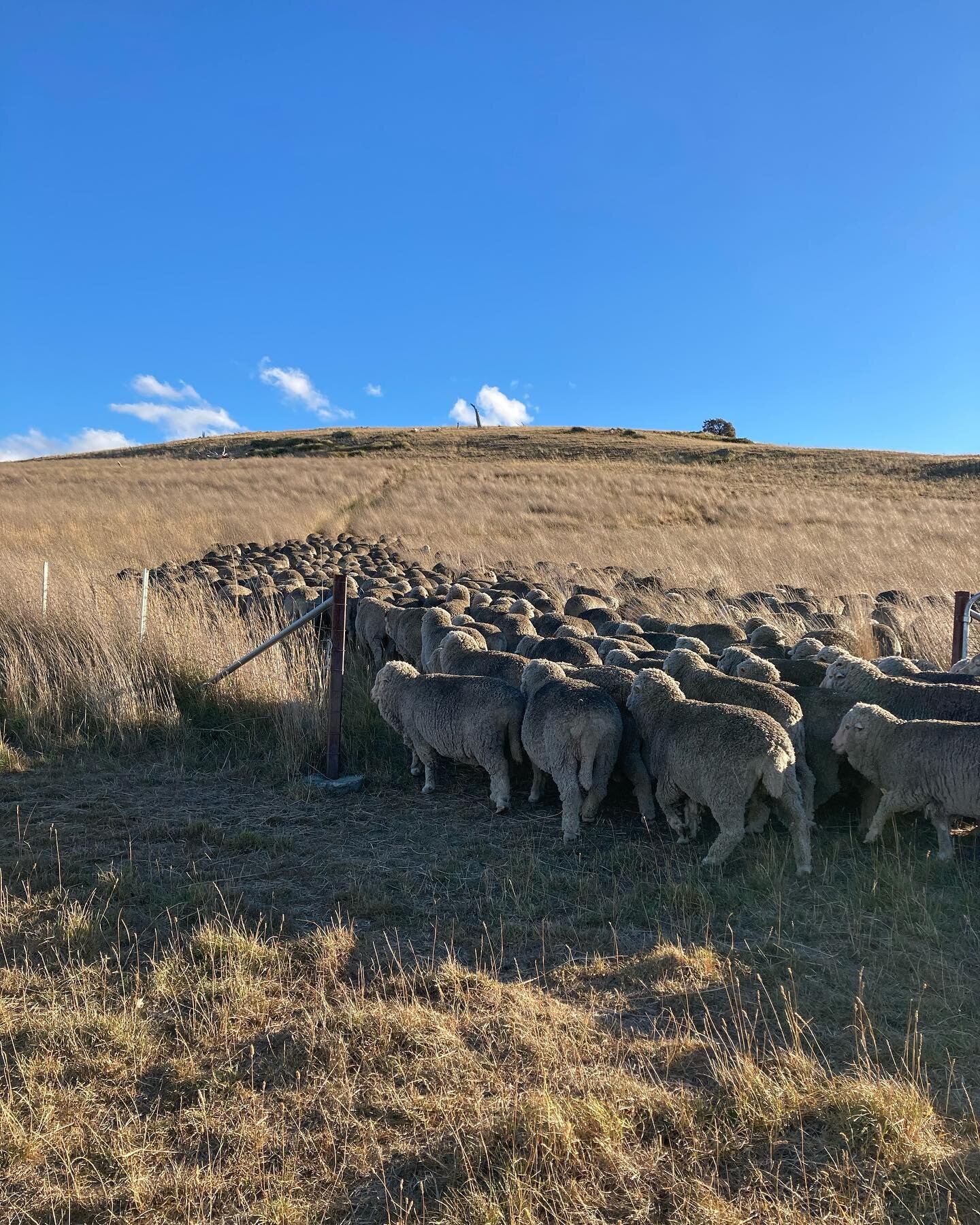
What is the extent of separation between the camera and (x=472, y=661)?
7.46 m

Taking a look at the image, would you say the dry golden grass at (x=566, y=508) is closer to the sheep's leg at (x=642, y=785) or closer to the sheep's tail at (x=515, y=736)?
the sheep's tail at (x=515, y=736)

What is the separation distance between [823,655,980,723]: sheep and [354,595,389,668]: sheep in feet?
19.0

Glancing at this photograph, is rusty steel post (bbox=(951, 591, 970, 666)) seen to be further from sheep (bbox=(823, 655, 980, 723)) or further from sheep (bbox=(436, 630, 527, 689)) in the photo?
sheep (bbox=(436, 630, 527, 689))

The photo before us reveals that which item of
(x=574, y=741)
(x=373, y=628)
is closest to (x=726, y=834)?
(x=574, y=741)

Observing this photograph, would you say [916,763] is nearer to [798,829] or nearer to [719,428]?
[798,829]

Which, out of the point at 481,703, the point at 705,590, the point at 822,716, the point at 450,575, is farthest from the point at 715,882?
the point at 450,575

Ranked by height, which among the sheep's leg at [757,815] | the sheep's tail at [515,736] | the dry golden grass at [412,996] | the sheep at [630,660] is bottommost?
the dry golden grass at [412,996]

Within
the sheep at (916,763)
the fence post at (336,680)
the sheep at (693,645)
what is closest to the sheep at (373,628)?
the fence post at (336,680)

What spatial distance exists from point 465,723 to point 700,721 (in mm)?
1805

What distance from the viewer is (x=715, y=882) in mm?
4672

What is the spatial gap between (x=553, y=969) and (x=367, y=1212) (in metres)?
1.49

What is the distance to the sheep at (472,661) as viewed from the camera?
7.14 meters

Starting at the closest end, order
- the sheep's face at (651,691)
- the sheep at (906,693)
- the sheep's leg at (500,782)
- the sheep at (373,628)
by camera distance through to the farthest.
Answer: the sheep's face at (651,691), the sheep at (906,693), the sheep's leg at (500,782), the sheep at (373,628)

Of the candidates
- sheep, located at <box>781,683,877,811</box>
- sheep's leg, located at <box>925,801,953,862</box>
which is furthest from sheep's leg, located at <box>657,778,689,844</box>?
sheep's leg, located at <box>925,801,953,862</box>
